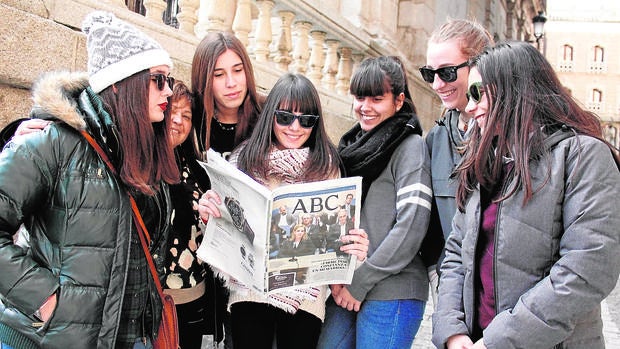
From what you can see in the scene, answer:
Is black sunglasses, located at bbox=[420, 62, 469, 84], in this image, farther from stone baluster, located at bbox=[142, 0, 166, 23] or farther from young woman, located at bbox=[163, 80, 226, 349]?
stone baluster, located at bbox=[142, 0, 166, 23]

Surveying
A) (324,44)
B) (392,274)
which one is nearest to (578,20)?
(324,44)

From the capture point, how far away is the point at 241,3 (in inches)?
188

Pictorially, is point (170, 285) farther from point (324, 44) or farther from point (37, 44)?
point (324, 44)

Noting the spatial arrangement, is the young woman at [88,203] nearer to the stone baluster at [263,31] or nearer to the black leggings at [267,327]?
the black leggings at [267,327]

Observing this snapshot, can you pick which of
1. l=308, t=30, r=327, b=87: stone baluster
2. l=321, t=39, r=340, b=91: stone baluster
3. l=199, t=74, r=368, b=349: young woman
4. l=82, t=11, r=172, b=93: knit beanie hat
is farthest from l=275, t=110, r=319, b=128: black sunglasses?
l=321, t=39, r=340, b=91: stone baluster

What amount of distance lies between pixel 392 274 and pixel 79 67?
1.93 m

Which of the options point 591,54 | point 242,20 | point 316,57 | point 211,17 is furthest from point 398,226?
point 591,54

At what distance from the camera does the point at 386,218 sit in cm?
242

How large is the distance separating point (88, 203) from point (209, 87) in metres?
1.03

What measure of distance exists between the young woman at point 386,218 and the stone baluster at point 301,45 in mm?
3283

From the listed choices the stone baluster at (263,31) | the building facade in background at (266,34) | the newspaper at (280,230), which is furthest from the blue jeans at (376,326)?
the stone baluster at (263,31)

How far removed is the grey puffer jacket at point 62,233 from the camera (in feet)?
5.26

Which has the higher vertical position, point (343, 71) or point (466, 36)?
point (343, 71)

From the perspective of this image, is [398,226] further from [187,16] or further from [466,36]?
[187,16]
